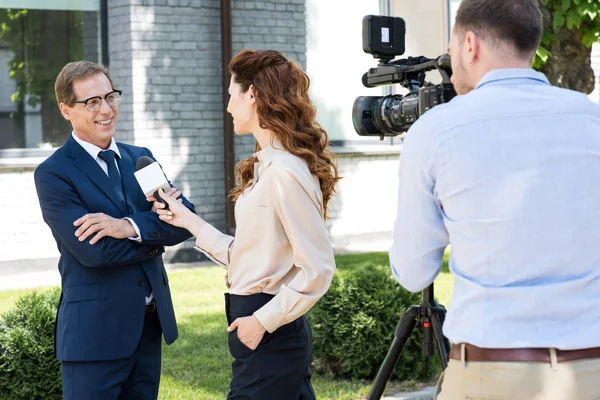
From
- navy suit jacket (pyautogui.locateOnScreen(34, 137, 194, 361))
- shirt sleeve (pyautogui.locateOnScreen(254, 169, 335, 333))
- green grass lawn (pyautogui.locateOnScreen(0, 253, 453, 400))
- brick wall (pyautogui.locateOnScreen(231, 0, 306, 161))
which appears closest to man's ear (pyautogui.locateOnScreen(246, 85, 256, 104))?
shirt sleeve (pyautogui.locateOnScreen(254, 169, 335, 333))

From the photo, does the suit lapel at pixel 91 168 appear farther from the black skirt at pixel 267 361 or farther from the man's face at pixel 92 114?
the black skirt at pixel 267 361

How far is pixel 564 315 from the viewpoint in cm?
212

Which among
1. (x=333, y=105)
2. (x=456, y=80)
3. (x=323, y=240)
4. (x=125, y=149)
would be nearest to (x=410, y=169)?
(x=456, y=80)

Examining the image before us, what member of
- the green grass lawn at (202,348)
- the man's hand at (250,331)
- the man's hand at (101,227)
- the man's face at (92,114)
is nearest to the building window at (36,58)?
the green grass lawn at (202,348)

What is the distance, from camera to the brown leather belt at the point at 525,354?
2133 mm

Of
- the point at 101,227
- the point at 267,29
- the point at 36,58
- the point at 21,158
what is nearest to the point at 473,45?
the point at 101,227

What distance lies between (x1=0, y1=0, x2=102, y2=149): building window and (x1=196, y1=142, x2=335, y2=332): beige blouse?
7.57 m

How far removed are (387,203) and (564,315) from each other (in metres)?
10.9

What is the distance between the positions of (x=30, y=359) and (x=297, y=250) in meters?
2.55

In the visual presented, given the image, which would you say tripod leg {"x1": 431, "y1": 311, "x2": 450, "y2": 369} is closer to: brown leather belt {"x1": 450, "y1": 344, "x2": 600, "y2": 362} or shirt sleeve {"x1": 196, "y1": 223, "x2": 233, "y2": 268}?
shirt sleeve {"x1": 196, "y1": 223, "x2": 233, "y2": 268}

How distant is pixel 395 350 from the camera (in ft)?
12.4

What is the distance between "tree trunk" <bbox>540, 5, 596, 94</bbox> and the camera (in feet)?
29.4

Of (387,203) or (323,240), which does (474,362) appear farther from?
(387,203)

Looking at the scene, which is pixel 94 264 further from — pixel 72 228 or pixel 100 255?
pixel 72 228
